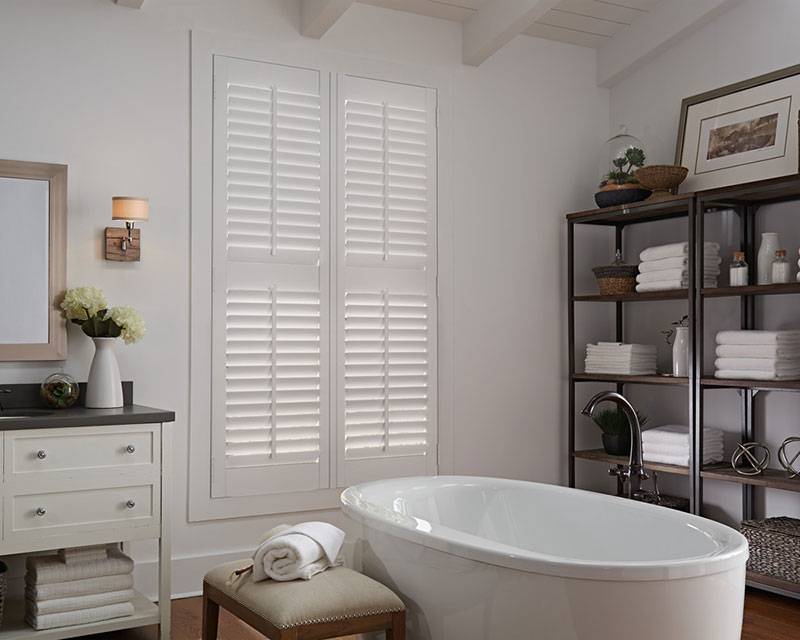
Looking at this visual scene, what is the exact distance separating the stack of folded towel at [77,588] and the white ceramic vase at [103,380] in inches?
20.3

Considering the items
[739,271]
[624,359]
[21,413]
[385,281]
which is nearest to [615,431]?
[624,359]

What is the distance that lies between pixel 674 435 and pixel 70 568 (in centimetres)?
260

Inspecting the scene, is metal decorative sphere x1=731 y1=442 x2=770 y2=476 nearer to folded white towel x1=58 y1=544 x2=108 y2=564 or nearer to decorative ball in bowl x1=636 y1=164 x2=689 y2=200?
decorative ball in bowl x1=636 y1=164 x2=689 y2=200

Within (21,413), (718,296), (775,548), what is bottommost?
(775,548)

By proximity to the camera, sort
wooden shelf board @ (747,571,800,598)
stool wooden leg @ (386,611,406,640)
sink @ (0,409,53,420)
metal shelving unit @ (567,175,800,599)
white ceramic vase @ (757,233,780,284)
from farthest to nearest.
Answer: white ceramic vase @ (757,233,780,284), metal shelving unit @ (567,175,800,599), wooden shelf board @ (747,571,800,598), sink @ (0,409,53,420), stool wooden leg @ (386,611,406,640)

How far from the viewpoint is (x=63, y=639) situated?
2854mm

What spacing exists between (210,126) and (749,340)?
8.03ft

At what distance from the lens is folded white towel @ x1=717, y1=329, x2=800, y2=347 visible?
3.48m

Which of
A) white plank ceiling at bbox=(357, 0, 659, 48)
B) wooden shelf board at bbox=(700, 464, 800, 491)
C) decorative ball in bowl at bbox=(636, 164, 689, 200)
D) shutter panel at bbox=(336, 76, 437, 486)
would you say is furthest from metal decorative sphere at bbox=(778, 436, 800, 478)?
white plank ceiling at bbox=(357, 0, 659, 48)

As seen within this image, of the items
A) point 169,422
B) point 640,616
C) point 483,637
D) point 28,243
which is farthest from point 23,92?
point 640,616

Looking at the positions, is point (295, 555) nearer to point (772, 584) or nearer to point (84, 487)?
point (84, 487)

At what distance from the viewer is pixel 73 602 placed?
286 cm

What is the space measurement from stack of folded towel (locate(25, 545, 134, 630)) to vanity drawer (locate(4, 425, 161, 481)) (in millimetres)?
332

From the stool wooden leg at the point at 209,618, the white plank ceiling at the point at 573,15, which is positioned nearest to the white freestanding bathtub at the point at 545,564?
the stool wooden leg at the point at 209,618
